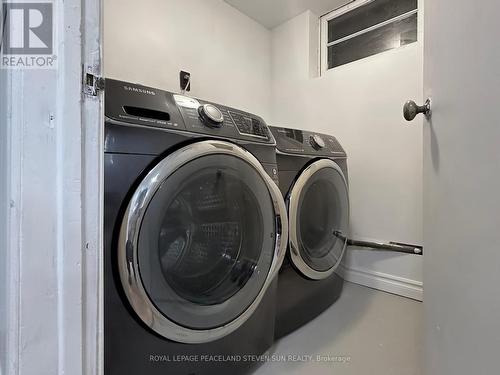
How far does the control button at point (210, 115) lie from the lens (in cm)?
83

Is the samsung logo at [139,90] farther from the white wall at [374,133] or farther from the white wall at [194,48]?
the white wall at [374,133]

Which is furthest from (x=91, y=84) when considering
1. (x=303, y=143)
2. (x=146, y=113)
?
(x=303, y=143)

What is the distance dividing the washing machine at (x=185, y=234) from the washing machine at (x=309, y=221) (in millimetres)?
175

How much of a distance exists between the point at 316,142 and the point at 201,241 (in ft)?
2.67

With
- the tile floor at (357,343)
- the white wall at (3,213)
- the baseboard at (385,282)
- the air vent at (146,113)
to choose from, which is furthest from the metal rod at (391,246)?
the white wall at (3,213)

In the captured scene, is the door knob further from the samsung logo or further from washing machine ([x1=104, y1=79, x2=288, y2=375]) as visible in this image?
the samsung logo

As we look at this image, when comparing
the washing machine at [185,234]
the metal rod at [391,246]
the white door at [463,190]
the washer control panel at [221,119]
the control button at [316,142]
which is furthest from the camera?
the metal rod at [391,246]

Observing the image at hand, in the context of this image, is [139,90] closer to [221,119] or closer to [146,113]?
[146,113]

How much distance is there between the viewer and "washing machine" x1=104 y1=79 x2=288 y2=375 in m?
0.66

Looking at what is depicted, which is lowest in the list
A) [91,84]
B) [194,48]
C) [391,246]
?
[391,246]

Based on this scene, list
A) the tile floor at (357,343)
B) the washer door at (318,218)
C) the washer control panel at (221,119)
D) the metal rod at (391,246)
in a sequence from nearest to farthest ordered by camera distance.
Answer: the washer control panel at (221,119) < the tile floor at (357,343) < the washer door at (318,218) < the metal rod at (391,246)

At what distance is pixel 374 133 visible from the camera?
1692 mm

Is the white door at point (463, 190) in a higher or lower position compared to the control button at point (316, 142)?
lower

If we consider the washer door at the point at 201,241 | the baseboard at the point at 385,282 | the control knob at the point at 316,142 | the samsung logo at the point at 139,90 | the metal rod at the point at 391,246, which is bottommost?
the baseboard at the point at 385,282
